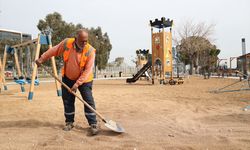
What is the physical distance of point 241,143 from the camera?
276 centimetres

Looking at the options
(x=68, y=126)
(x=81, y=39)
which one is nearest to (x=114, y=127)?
(x=68, y=126)

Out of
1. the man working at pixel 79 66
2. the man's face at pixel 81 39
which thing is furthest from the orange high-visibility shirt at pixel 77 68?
the man's face at pixel 81 39

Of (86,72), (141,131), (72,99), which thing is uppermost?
(86,72)

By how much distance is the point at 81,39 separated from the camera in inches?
133

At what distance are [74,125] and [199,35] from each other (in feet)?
108

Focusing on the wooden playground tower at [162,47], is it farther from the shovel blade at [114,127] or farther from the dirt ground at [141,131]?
the shovel blade at [114,127]

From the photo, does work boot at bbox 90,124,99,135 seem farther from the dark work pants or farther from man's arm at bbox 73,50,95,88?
man's arm at bbox 73,50,95,88

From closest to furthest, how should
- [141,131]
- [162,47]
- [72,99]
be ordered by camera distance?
[141,131]
[72,99]
[162,47]

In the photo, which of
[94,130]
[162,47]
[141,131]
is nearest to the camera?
[94,130]

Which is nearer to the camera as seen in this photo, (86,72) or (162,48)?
(86,72)

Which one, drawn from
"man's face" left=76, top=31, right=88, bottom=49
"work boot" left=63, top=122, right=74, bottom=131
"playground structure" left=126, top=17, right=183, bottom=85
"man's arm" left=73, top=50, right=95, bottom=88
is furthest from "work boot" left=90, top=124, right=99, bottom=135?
"playground structure" left=126, top=17, right=183, bottom=85

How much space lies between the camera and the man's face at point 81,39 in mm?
3369

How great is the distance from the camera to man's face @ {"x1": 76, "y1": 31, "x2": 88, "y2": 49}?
11.1ft

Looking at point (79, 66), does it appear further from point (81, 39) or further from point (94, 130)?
point (94, 130)
